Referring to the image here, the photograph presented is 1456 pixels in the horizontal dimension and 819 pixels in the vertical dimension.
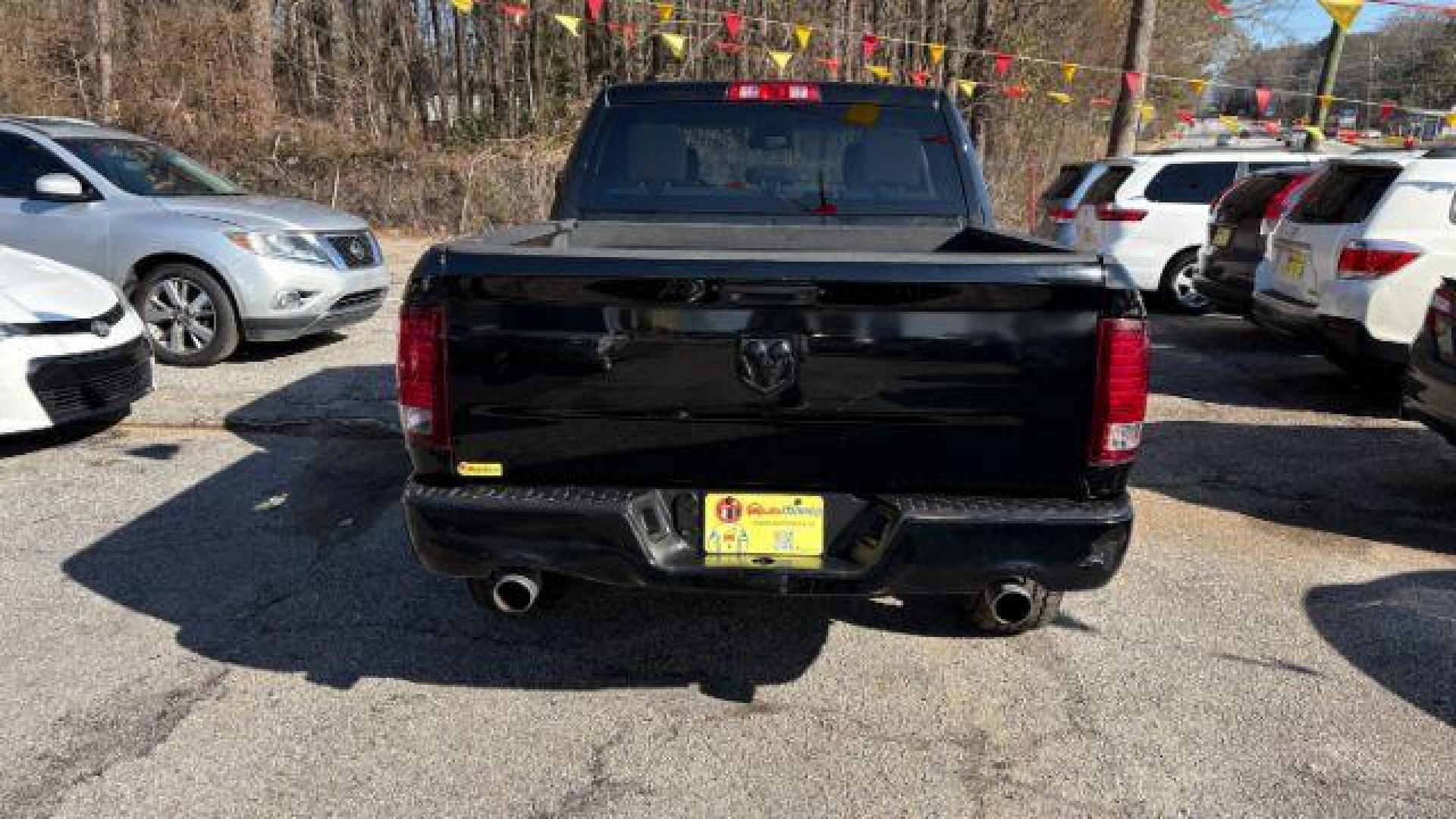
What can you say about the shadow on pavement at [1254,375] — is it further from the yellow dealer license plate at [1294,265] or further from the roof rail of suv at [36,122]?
the roof rail of suv at [36,122]

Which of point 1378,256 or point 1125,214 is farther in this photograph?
point 1125,214

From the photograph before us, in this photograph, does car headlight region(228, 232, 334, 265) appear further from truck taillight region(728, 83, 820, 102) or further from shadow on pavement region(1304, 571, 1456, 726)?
shadow on pavement region(1304, 571, 1456, 726)

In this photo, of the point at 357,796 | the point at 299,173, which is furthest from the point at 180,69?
the point at 357,796

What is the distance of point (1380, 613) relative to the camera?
159 inches

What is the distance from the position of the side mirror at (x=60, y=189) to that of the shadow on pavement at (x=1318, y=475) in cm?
747

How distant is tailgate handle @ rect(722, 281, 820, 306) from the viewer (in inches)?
107

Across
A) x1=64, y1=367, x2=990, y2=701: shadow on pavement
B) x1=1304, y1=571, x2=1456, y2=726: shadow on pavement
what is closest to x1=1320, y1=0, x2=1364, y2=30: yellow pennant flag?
x1=1304, y1=571, x2=1456, y2=726: shadow on pavement

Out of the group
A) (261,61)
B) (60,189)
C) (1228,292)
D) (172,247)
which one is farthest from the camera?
(261,61)

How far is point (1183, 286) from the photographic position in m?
11.1

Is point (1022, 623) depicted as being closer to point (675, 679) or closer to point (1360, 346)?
point (675, 679)

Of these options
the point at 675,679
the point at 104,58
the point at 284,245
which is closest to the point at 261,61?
the point at 104,58

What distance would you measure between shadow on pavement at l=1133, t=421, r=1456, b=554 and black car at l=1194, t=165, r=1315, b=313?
100 inches

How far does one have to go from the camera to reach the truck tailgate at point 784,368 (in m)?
2.71

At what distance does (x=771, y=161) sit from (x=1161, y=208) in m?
7.71
